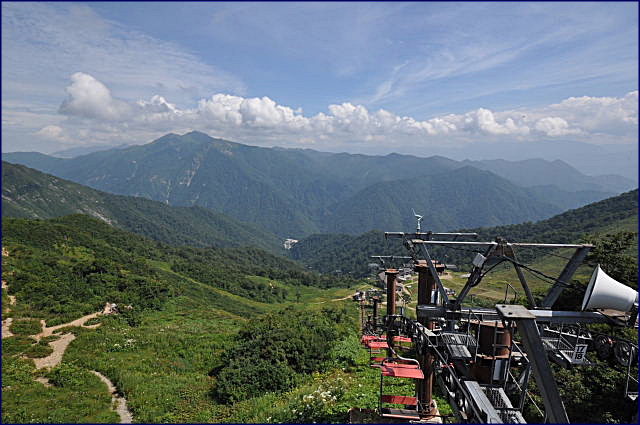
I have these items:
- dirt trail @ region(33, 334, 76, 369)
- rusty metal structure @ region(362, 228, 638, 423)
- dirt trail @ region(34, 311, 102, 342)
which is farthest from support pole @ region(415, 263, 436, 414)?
dirt trail @ region(34, 311, 102, 342)

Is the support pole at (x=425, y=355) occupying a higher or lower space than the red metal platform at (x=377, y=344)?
higher

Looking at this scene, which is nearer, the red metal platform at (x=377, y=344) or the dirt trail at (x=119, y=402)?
the dirt trail at (x=119, y=402)

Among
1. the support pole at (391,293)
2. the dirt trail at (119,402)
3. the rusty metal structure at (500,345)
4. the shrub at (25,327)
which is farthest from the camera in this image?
the shrub at (25,327)

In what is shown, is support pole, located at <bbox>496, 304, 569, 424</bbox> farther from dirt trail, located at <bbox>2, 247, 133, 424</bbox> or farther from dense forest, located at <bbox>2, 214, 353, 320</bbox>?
dense forest, located at <bbox>2, 214, 353, 320</bbox>

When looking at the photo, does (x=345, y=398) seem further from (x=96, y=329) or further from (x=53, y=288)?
(x=53, y=288)

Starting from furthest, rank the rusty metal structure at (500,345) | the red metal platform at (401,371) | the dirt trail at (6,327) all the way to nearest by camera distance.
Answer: the dirt trail at (6,327) < the red metal platform at (401,371) < the rusty metal structure at (500,345)

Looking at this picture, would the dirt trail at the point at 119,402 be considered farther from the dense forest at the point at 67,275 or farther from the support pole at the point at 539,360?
the support pole at the point at 539,360

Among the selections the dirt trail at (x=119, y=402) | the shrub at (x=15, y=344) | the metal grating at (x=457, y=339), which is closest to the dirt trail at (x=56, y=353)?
the shrub at (x=15, y=344)
